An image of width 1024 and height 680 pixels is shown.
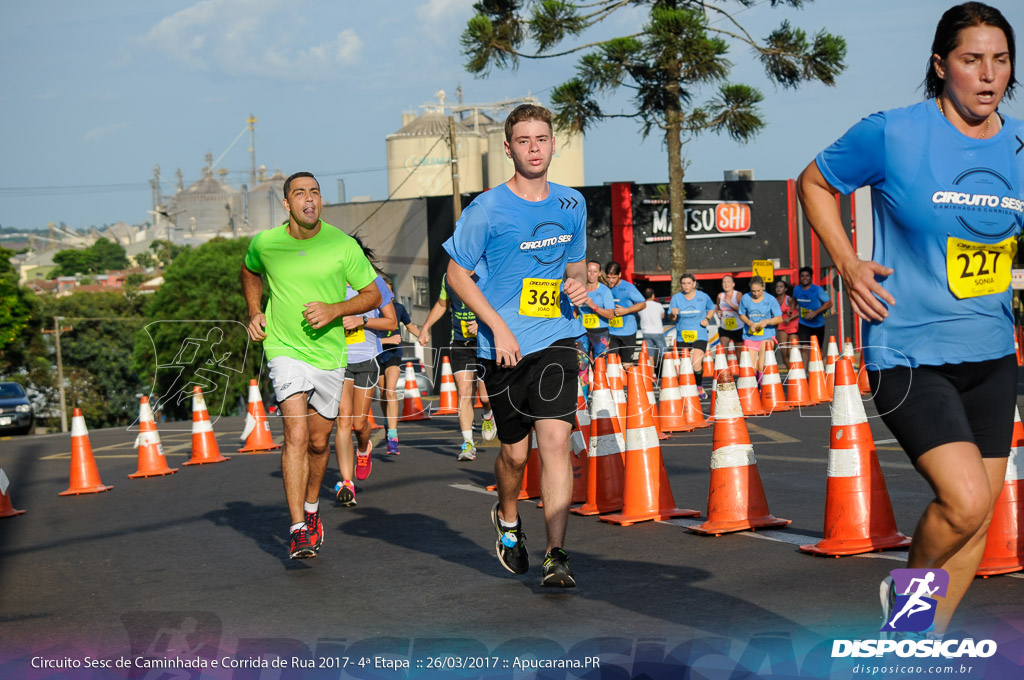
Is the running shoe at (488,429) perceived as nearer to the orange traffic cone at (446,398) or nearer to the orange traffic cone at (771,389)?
the orange traffic cone at (771,389)

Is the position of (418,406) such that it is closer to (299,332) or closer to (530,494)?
(530,494)

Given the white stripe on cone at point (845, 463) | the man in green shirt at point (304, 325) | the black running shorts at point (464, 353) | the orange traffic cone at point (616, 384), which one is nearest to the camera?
the white stripe on cone at point (845, 463)

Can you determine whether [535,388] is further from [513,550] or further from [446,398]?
[446,398]

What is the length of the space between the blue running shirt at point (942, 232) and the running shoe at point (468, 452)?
8.27 meters

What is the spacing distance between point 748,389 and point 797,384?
1572 millimetres

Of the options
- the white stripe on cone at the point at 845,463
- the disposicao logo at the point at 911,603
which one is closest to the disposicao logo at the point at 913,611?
the disposicao logo at the point at 911,603

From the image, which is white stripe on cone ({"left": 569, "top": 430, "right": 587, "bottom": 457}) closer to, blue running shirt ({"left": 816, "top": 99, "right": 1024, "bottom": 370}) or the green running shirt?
the green running shirt

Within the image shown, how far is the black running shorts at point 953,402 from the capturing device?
11.9 feet

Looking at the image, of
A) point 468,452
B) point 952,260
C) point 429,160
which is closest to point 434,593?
point 952,260

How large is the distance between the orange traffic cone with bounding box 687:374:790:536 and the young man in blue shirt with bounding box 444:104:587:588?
1564 millimetres

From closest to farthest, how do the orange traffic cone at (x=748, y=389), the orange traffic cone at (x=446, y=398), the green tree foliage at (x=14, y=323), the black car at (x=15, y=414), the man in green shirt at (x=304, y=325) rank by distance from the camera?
the man in green shirt at (x=304, y=325)
the orange traffic cone at (x=748, y=389)
the orange traffic cone at (x=446, y=398)
the black car at (x=15, y=414)
the green tree foliage at (x=14, y=323)

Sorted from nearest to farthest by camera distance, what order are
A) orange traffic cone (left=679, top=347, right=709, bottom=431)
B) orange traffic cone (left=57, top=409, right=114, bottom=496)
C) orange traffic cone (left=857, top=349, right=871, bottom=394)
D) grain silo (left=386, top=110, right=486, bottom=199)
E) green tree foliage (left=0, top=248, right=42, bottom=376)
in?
orange traffic cone (left=857, top=349, right=871, bottom=394) → orange traffic cone (left=57, top=409, right=114, bottom=496) → orange traffic cone (left=679, top=347, right=709, bottom=431) → green tree foliage (left=0, top=248, right=42, bottom=376) → grain silo (left=386, top=110, right=486, bottom=199)

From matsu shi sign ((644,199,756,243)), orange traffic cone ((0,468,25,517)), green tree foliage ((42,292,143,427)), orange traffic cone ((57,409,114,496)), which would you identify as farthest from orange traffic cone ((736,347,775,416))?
green tree foliage ((42,292,143,427))

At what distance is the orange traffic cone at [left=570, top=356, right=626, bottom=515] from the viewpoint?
8.09 m
